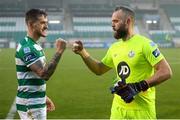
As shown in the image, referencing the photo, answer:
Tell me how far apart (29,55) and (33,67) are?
0.14m

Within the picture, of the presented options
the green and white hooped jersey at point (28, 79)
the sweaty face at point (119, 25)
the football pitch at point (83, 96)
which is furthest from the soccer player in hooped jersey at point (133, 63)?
the football pitch at point (83, 96)

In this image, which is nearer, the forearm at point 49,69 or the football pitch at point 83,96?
the forearm at point 49,69

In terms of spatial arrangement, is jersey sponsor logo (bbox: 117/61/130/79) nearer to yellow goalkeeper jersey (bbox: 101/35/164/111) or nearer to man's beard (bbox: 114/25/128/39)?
yellow goalkeeper jersey (bbox: 101/35/164/111)

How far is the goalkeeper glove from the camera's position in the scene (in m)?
4.27

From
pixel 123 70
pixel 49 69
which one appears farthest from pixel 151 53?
pixel 49 69

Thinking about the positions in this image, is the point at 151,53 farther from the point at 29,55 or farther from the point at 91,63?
the point at 29,55

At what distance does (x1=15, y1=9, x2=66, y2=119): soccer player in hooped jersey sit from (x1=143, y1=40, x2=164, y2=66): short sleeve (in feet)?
3.03

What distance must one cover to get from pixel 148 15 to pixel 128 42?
2322 inches

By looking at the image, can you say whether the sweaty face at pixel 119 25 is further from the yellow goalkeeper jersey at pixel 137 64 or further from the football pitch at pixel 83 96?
the football pitch at pixel 83 96

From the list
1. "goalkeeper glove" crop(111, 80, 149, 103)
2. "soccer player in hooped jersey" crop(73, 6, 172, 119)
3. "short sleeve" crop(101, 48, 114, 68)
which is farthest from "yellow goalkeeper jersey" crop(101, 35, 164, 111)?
"short sleeve" crop(101, 48, 114, 68)

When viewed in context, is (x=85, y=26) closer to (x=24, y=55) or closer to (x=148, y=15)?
(x=148, y=15)

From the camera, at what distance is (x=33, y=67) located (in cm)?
480

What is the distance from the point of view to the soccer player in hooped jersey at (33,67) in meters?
4.80

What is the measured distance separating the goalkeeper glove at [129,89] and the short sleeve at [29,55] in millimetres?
1034
